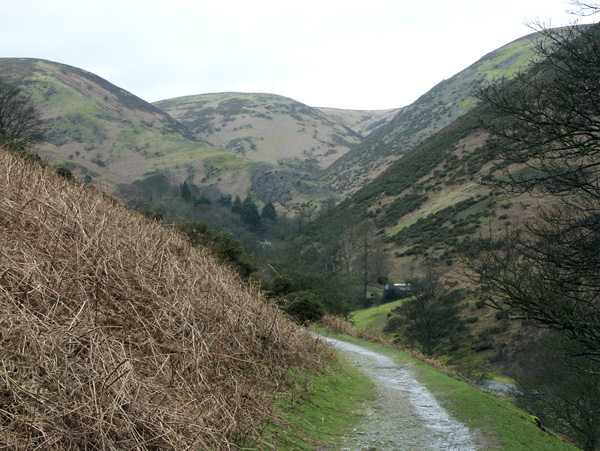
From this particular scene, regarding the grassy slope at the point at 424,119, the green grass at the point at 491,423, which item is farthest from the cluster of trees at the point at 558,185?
the grassy slope at the point at 424,119

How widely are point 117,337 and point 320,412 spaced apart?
11.1ft

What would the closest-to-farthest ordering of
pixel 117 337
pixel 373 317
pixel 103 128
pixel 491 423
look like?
pixel 117 337 < pixel 491 423 < pixel 373 317 < pixel 103 128

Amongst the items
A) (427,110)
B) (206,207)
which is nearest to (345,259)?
(206,207)

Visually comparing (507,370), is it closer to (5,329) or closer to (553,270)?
(553,270)

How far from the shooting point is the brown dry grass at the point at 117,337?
3688 mm

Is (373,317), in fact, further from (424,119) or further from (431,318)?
(424,119)

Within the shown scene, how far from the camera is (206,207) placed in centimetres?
7481

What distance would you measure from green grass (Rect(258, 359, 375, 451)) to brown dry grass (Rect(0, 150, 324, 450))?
0.91 ft

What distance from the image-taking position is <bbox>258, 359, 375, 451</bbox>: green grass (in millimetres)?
5332

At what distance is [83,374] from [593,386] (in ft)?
68.2

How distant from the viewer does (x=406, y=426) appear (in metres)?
7.82

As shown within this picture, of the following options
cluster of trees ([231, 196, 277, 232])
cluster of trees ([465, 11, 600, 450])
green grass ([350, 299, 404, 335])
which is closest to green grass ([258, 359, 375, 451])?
cluster of trees ([465, 11, 600, 450])

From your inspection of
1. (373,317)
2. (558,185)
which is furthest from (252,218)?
(558,185)

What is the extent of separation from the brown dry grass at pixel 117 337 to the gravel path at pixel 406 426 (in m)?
1.44
